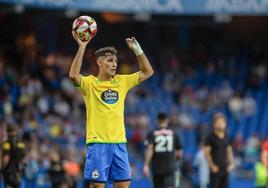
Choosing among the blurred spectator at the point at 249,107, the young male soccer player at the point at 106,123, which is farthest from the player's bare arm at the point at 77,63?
the blurred spectator at the point at 249,107

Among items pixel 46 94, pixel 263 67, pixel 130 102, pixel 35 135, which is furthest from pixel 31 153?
pixel 263 67

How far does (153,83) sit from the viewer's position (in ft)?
91.4

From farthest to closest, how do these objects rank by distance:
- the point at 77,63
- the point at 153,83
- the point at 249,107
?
the point at 153,83 → the point at 249,107 → the point at 77,63

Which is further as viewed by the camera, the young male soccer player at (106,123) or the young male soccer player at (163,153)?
the young male soccer player at (163,153)

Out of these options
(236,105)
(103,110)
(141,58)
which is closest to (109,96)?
(103,110)

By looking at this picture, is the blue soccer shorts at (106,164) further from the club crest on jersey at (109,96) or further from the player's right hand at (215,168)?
the player's right hand at (215,168)

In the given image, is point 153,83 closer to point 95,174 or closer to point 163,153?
point 163,153

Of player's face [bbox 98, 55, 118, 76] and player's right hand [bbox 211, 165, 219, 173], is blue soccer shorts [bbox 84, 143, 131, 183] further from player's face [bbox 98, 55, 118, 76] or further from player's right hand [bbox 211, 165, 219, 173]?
player's right hand [bbox 211, 165, 219, 173]

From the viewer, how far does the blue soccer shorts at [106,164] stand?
34.3 ft

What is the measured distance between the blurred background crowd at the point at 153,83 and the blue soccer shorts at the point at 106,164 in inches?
370

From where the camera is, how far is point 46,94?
24.7 m

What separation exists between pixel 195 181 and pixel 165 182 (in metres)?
7.70

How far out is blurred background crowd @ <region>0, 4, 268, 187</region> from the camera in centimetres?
2338

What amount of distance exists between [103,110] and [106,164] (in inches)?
25.9
